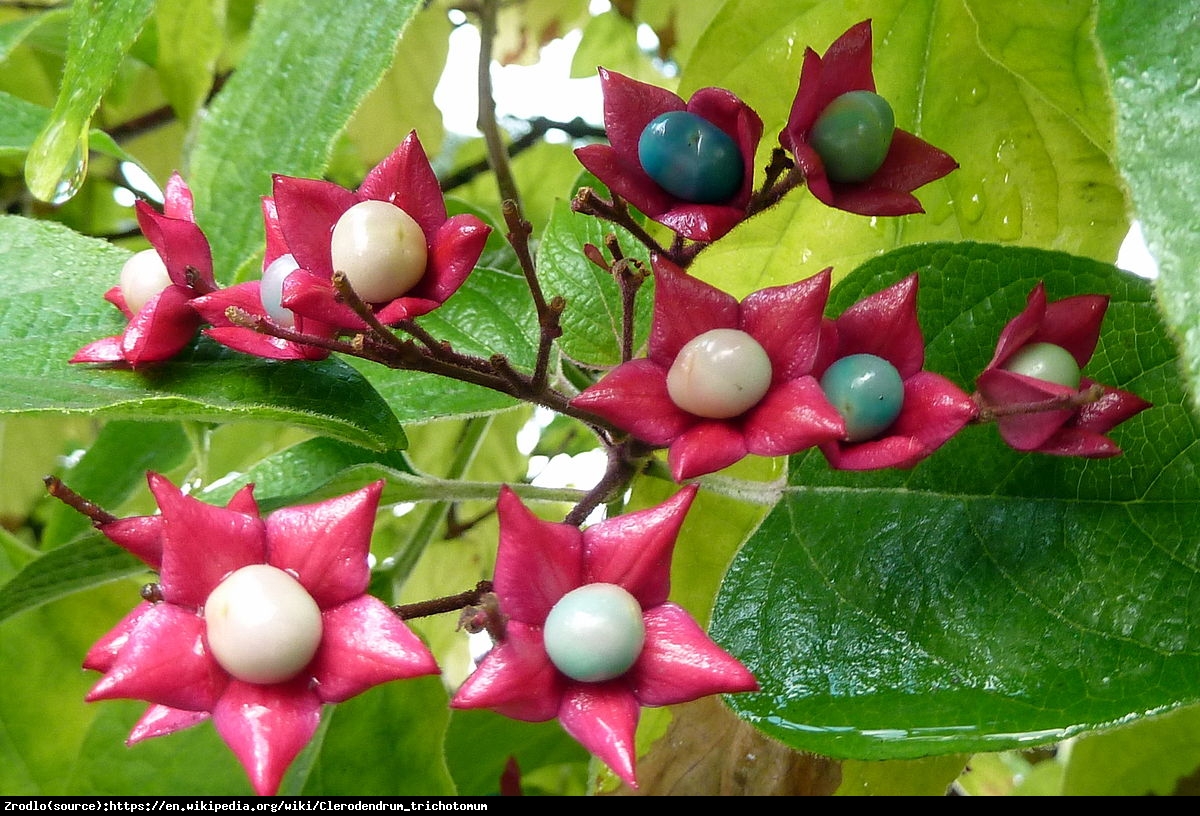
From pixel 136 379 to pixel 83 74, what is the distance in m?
0.14

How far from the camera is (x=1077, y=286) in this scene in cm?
45

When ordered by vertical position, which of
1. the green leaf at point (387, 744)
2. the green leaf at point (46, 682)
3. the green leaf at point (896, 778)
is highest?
the green leaf at point (896, 778)

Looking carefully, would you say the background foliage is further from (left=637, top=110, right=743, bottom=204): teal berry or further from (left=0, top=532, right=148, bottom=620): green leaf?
(left=637, top=110, right=743, bottom=204): teal berry

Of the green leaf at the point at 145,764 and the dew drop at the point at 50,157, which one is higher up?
the dew drop at the point at 50,157

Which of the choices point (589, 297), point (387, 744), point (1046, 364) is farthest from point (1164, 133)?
point (387, 744)

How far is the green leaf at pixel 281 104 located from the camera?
0.54 m

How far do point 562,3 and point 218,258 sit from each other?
686mm

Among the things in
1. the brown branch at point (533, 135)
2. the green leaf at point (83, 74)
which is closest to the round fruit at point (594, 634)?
the green leaf at point (83, 74)

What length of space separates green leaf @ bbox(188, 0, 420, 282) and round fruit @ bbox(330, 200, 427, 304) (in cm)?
18

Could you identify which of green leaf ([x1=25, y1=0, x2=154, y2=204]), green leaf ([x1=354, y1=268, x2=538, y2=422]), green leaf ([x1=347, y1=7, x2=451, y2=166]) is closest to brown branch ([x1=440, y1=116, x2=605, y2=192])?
green leaf ([x1=347, y1=7, x2=451, y2=166])

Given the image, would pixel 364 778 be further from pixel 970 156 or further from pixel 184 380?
pixel 970 156

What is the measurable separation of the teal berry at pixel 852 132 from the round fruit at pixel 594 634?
0.60 feet

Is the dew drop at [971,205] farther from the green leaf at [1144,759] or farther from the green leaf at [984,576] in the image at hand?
the green leaf at [1144,759]

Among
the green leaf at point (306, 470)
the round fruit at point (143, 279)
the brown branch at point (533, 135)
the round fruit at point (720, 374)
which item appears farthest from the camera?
the brown branch at point (533, 135)
